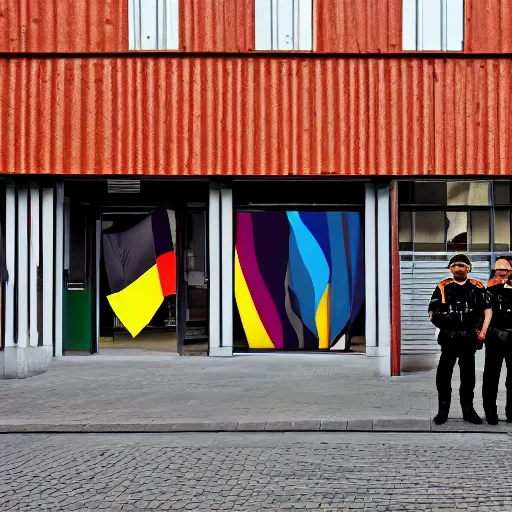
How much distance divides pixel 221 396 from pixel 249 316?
14.7ft

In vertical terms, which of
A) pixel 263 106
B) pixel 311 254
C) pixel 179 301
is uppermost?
pixel 263 106

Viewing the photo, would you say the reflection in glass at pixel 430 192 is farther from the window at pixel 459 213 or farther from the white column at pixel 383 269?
the white column at pixel 383 269

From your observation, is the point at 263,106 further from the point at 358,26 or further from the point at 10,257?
the point at 10,257

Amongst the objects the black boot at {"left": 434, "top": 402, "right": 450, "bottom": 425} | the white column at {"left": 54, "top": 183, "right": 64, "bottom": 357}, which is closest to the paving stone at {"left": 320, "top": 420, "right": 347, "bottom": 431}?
the black boot at {"left": 434, "top": 402, "right": 450, "bottom": 425}

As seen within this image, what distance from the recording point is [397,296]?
15.1 m

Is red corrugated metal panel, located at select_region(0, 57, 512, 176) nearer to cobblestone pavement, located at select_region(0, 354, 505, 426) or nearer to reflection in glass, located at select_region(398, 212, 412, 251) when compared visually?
reflection in glass, located at select_region(398, 212, 412, 251)

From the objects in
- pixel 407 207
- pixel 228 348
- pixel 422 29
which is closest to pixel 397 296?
pixel 407 207

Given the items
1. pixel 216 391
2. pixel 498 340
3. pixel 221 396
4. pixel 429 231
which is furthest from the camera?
pixel 429 231

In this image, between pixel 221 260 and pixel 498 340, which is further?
pixel 221 260

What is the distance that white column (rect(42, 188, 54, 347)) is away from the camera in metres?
17.1

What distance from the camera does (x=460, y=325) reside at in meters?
10.9

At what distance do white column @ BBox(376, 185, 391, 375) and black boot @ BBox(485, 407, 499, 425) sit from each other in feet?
19.8

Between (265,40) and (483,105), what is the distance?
3701mm

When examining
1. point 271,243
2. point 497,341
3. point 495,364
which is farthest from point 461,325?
point 271,243
